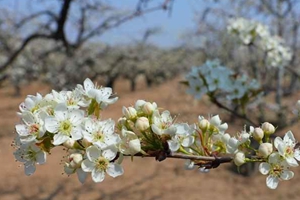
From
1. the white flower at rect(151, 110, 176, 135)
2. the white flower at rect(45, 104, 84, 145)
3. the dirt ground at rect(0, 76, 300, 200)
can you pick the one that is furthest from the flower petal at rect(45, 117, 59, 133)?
the dirt ground at rect(0, 76, 300, 200)

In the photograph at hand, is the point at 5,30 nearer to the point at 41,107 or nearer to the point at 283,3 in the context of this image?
the point at 283,3

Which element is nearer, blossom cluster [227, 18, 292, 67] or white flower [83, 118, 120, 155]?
white flower [83, 118, 120, 155]

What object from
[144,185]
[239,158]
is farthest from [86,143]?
[144,185]

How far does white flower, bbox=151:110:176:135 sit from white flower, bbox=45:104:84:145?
19 centimetres

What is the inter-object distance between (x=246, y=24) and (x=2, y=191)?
137 inches

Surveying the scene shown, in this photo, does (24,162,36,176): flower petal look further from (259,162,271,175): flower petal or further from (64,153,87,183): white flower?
(259,162,271,175): flower petal

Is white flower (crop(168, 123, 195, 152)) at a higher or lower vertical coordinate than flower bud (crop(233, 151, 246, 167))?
higher

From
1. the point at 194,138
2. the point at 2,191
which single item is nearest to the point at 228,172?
the point at 2,191

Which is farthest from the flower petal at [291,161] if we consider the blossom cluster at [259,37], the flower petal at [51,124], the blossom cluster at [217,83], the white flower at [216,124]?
the blossom cluster at [259,37]

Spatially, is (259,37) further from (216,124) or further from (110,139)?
(110,139)

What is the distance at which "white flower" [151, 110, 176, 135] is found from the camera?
105 cm

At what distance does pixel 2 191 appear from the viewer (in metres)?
4.99

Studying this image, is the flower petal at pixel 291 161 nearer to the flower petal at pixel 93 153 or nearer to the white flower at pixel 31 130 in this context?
the flower petal at pixel 93 153

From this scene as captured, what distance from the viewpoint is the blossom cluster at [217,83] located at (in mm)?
2396
